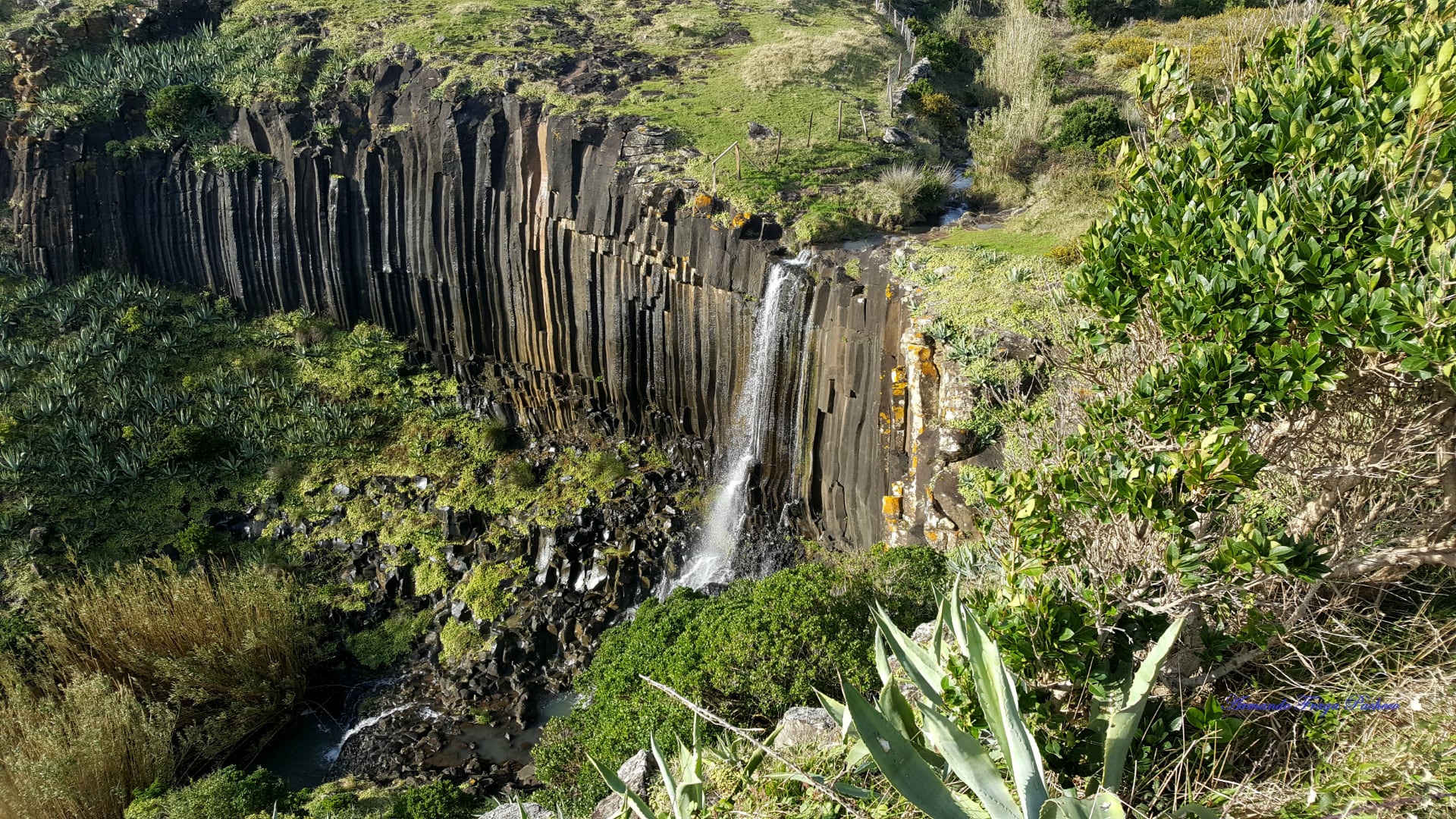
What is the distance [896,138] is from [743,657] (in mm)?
14305

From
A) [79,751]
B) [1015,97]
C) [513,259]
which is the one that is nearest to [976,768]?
[79,751]

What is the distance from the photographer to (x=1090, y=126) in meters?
18.3

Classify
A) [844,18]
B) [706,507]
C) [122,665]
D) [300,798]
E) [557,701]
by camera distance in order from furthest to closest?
1. [844,18]
2. [706,507]
3. [557,701]
4. [122,665]
5. [300,798]

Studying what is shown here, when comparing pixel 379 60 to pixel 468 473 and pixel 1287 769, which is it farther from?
pixel 1287 769

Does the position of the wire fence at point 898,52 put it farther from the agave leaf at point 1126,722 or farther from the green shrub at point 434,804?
the agave leaf at point 1126,722

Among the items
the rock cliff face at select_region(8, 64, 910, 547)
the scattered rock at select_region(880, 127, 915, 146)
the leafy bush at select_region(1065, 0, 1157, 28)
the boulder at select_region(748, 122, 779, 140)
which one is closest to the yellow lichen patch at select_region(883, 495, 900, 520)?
the rock cliff face at select_region(8, 64, 910, 547)

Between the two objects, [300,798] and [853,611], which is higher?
[853,611]

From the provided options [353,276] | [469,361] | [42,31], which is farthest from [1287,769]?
[42,31]

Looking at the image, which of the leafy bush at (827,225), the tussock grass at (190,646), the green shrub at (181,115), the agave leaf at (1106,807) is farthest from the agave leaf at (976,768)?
the green shrub at (181,115)

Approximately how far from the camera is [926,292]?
1278 centimetres

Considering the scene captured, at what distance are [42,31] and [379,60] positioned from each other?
29.8 ft

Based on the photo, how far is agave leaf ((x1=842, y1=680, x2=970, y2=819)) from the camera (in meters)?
3.56

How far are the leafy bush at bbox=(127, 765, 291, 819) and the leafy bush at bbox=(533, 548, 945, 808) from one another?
2905mm

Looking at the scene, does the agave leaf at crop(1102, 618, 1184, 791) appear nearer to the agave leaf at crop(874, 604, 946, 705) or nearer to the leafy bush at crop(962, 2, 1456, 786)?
the leafy bush at crop(962, 2, 1456, 786)
